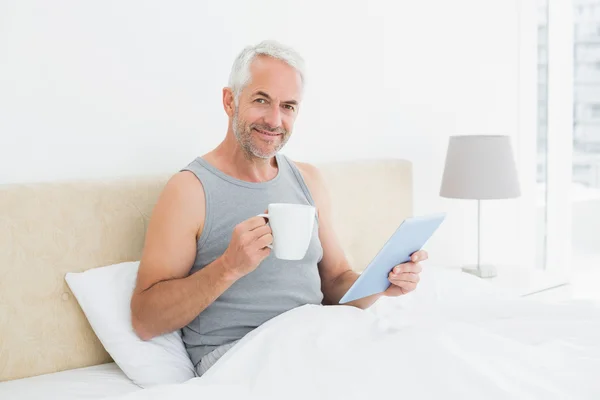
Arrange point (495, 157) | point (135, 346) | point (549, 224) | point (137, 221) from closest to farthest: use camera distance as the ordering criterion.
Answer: point (135, 346) < point (137, 221) < point (495, 157) < point (549, 224)

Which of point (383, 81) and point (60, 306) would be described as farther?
point (383, 81)

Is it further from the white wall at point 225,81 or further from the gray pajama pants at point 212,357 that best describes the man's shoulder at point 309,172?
the gray pajama pants at point 212,357

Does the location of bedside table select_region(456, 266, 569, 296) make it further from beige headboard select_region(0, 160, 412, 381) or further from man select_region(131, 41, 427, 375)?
beige headboard select_region(0, 160, 412, 381)

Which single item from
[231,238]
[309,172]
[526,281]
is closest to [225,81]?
[309,172]

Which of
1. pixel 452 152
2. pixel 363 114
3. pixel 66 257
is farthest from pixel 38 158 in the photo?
pixel 452 152

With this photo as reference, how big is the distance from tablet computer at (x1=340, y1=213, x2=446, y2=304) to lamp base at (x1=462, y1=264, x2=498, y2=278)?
1195 millimetres

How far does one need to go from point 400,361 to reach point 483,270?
63.0 inches

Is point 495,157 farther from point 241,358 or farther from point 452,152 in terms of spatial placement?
point 241,358

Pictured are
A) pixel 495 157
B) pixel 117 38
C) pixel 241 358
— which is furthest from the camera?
pixel 495 157

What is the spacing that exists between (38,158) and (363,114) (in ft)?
4.08

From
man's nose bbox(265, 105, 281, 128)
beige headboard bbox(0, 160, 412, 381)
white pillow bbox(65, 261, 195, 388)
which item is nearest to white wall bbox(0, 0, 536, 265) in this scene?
beige headboard bbox(0, 160, 412, 381)

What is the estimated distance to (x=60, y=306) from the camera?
1788 mm

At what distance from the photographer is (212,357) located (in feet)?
5.62

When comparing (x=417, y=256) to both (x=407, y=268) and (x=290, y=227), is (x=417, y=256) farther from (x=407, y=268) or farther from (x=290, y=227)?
(x=290, y=227)
